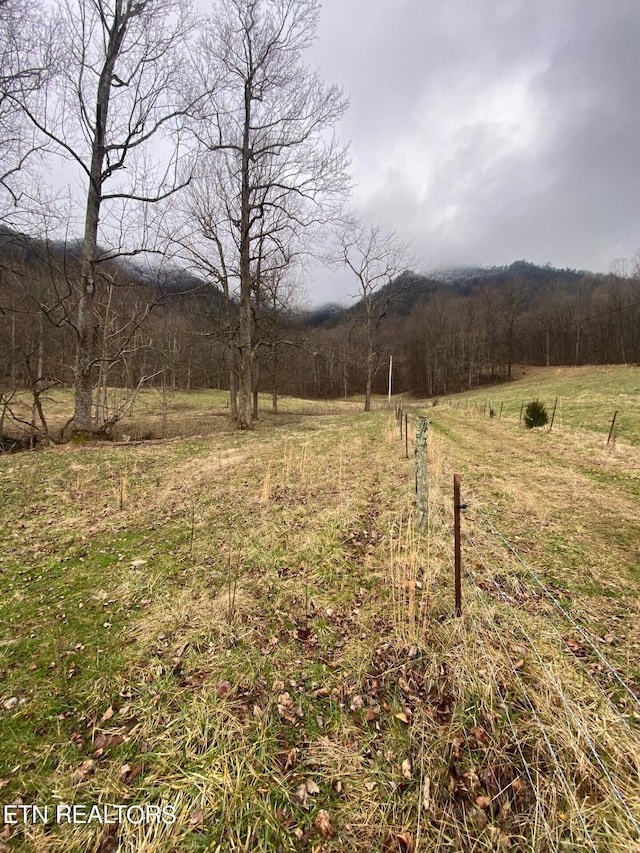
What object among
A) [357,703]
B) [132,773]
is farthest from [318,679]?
[132,773]

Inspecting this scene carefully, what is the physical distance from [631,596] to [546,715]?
7.41 ft

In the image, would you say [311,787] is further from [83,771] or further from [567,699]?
[567,699]

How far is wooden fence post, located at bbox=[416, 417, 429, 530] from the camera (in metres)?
4.64

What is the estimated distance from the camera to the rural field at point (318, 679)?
1846mm

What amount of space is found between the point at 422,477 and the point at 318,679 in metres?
2.76

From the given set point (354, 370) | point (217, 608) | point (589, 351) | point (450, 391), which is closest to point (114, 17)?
point (217, 608)

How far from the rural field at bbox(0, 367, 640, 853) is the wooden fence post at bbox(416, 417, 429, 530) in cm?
35

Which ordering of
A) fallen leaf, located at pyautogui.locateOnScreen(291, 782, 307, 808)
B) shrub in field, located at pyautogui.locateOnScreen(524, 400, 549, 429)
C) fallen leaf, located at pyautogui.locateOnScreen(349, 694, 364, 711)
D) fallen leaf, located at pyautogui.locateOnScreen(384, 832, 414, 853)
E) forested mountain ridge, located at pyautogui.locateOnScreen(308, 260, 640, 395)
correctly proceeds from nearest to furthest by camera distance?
fallen leaf, located at pyautogui.locateOnScreen(384, 832, 414, 853)
fallen leaf, located at pyautogui.locateOnScreen(291, 782, 307, 808)
fallen leaf, located at pyautogui.locateOnScreen(349, 694, 364, 711)
shrub in field, located at pyautogui.locateOnScreen(524, 400, 549, 429)
forested mountain ridge, located at pyautogui.locateOnScreen(308, 260, 640, 395)

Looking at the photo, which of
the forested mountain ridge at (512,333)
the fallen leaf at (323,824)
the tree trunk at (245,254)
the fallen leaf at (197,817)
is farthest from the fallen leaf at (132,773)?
the forested mountain ridge at (512,333)

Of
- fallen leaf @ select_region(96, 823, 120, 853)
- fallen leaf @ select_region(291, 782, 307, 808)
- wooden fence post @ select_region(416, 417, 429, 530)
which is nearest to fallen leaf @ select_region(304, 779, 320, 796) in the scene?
fallen leaf @ select_region(291, 782, 307, 808)

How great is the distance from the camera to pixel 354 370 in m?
67.9

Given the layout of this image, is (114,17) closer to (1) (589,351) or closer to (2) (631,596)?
(2) (631,596)

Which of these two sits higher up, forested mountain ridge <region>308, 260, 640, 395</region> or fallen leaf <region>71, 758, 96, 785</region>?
forested mountain ridge <region>308, 260, 640, 395</region>

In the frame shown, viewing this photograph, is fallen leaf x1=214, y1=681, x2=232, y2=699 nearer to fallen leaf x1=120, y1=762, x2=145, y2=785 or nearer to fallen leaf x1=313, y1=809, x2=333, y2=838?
fallen leaf x1=120, y1=762, x2=145, y2=785
